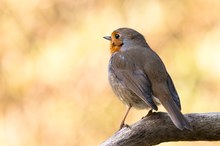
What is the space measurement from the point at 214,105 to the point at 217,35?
80 cm

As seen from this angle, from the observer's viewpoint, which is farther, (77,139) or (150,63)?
(77,139)

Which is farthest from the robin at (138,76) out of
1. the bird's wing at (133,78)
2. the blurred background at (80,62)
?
the blurred background at (80,62)

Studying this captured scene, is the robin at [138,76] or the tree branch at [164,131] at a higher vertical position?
the robin at [138,76]

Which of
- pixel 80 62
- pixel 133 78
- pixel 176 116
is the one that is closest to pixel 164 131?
pixel 176 116

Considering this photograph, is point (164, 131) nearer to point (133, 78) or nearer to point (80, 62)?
point (133, 78)

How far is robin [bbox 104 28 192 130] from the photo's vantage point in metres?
4.64

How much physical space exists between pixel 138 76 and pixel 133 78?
0.11ft

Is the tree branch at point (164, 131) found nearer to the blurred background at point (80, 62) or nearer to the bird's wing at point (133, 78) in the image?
the bird's wing at point (133, 78)

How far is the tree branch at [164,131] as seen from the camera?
4227 mm

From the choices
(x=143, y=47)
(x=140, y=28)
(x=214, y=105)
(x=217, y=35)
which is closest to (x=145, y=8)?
(x=140, y=28)

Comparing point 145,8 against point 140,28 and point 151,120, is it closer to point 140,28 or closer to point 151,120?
point 140,28

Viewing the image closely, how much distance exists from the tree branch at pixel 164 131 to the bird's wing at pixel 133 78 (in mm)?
173

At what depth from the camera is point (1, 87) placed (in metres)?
7.73

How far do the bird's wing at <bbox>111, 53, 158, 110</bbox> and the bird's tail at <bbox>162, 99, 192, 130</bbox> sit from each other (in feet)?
0.28
